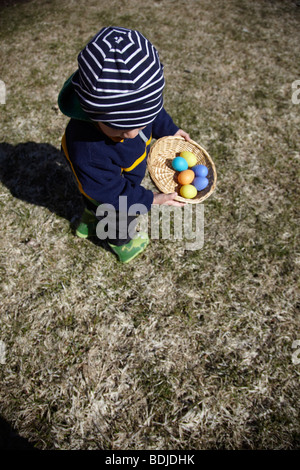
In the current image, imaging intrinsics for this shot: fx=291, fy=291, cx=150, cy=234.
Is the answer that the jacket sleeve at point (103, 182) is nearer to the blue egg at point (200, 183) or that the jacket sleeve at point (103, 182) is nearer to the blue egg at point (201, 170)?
the blue egg at point (200, 183)

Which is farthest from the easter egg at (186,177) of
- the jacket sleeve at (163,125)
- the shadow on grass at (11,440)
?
the shadow on grass at (11,440)

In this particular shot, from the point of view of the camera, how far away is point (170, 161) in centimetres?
280

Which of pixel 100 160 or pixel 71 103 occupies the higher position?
pixel 71 103

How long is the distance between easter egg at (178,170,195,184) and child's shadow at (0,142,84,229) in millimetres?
1133

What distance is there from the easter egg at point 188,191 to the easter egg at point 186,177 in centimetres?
8

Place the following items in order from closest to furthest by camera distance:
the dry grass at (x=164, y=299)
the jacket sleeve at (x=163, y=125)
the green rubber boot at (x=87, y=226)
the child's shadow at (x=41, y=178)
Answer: the dry grass at (x=164, y=299) < the jacket sleeve at (x=163, y=125) < the green rubber boot at (x=87, y=226) < the child's shadow at (x=41, y=178)

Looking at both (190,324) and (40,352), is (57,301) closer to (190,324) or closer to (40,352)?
(40,352)

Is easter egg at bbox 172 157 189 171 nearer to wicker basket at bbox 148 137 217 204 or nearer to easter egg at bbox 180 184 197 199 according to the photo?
wicker basket at bbox 148 137 217 204

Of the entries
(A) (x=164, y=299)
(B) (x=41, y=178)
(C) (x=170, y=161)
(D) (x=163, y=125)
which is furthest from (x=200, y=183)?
(B) (x=41, y=178)

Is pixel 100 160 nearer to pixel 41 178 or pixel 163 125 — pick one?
pixel 163 125

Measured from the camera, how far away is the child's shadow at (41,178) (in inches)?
123

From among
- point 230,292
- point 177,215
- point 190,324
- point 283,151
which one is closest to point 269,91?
point 283,151

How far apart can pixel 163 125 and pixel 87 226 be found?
3.74 feet

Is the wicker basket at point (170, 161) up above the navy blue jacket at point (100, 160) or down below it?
below
